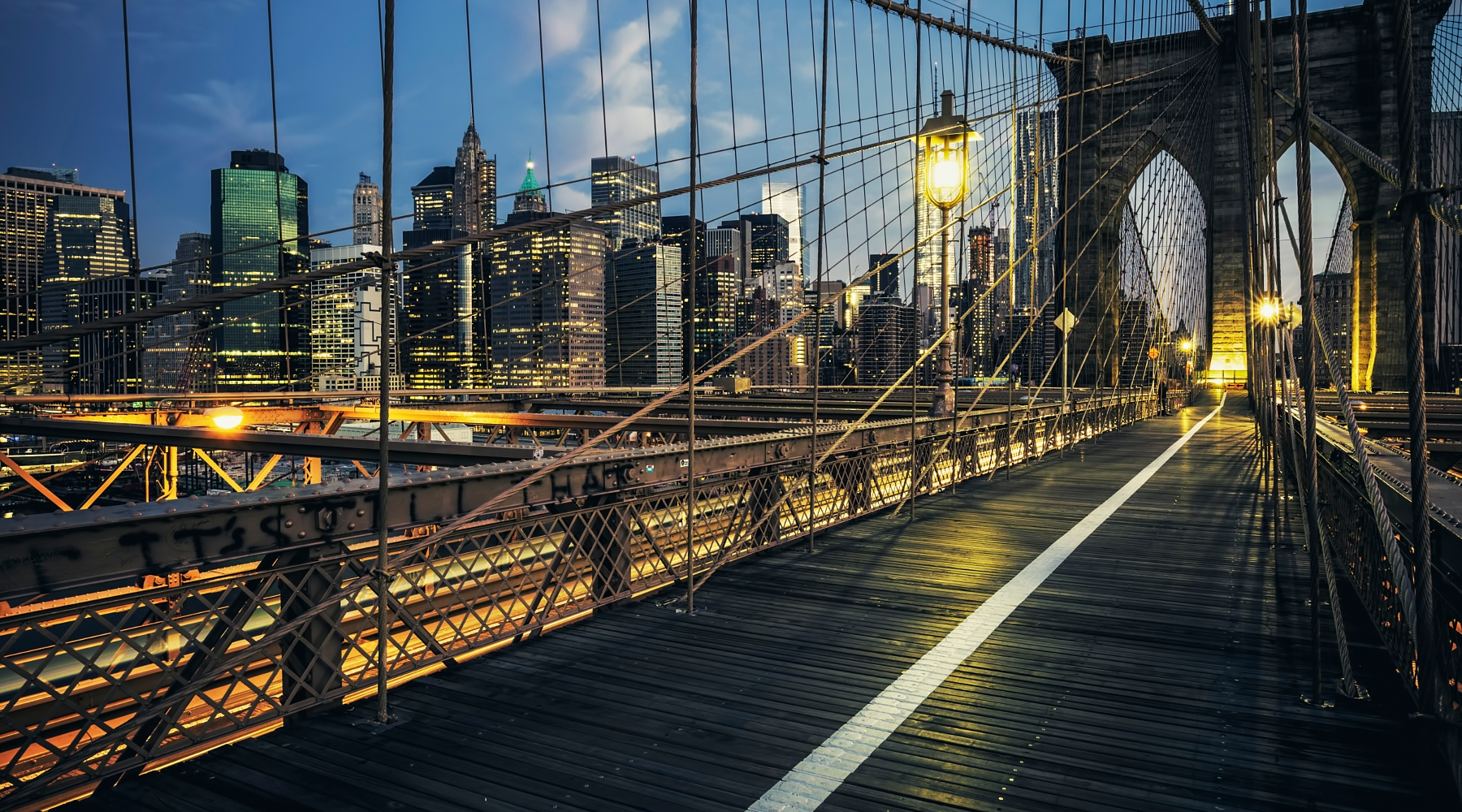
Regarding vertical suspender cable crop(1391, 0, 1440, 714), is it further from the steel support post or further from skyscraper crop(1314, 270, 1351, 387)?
skyscraper crop(1314, 270, 1351, 387)

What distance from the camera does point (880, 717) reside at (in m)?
4.64

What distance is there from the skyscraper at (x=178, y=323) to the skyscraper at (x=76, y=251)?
0.91 meters

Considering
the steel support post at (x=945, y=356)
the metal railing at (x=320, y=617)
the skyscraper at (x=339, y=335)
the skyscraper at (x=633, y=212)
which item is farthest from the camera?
the skyscraper at (x=633, y=212)

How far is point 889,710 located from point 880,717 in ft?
0.40

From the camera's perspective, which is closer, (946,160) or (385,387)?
(385,387)

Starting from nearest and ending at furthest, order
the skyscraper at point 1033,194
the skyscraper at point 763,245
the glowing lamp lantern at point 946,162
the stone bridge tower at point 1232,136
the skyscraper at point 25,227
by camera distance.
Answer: the glowing lamp lantern at point 946,162 < the skyscraper at point 25,227 < the skyscraper at point 763,245 < the skyscraper at point 1033,194 < the stone bridge tower at point 1232,136

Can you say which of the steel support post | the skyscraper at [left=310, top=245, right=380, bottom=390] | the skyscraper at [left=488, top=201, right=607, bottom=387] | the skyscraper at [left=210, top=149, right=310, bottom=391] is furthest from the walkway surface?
the skyscraper at [left=310, top=245, right=380, bottom=390]

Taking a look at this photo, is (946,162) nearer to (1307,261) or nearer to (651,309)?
(1307,261)

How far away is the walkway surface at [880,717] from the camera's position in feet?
12.5

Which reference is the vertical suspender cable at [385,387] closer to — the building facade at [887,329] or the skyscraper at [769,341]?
the building facade at [887,329]

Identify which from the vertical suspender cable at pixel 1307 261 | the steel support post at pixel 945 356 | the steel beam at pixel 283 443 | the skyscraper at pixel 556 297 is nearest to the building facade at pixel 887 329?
the steel support post at pixel 945 356

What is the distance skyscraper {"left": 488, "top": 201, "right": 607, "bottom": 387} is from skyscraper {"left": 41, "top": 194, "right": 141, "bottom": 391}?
257 inches

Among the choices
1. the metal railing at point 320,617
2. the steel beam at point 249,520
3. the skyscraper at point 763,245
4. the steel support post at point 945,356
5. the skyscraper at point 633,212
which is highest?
the skyscraper at point 633,212

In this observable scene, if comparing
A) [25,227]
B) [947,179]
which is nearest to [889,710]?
[947,179]
